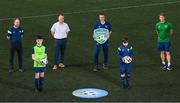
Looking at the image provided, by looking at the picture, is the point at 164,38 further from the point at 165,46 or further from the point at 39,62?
the point at 39,62

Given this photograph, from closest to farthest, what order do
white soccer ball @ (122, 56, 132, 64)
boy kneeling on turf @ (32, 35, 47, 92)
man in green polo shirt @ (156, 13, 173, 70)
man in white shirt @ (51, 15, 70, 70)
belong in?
boy kneeling on turf @ (32, 35, 47, 92)
white soccer ball @ (122, 56, 132, 64)
man in green polo shirt @ (156, 13, 173, 70)
man in white shirt @ (51, 15, 70, 70)

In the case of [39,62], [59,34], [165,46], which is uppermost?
[59,34]

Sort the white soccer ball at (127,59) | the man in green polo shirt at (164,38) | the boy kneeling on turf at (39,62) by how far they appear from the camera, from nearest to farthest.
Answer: the boy kneeling on turf at (39,62), the white soccer ball at (127,59), the man in green polo shirt at (164,38)

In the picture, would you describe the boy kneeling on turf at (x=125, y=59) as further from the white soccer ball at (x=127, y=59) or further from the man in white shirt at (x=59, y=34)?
the man in white shirt at (x=59, y=34)

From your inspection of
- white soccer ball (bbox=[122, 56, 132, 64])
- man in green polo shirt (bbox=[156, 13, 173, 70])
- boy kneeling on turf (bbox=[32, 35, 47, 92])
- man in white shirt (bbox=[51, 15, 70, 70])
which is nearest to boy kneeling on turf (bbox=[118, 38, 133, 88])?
white soccer ball (bbox=[122, 56, 132, 64])

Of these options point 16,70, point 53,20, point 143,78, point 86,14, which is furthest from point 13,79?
point 86,14

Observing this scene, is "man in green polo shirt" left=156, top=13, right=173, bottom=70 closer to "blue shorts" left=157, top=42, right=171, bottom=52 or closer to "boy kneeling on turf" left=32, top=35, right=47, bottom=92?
"blue shorts" left=157, top=42, right=171, bottom=52

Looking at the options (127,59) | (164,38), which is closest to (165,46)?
(164,38)

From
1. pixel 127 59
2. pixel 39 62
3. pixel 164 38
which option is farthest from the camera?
pixel 164 38

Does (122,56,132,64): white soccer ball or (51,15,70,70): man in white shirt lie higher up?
(51,15,70,70): man in white shirt

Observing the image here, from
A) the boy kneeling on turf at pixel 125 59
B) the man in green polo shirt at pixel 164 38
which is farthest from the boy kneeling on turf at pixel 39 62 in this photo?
the man in green polo shirt at pixel 164 38

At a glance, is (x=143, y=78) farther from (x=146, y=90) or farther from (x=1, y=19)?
(x=1, y=19)

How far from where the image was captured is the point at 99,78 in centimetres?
1922

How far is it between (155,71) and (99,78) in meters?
2.54
